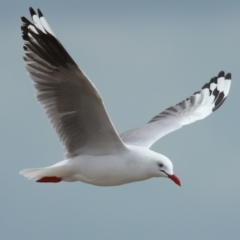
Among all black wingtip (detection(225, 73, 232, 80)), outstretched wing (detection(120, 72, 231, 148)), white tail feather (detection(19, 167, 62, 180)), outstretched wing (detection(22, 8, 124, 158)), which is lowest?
outstretched wing (detection(120, 72, 231, 148))

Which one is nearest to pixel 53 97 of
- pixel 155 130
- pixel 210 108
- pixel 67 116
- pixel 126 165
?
pixel 67 116

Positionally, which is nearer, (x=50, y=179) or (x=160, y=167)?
(x=160, y=167)

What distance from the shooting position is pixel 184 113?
12.9 metres

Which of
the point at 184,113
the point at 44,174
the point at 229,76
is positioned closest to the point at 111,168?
the point at 44,174

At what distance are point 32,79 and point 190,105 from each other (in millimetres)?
3749

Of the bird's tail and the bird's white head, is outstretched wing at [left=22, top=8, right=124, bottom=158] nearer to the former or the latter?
the bird's tail

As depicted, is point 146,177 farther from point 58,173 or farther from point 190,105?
point 190,105

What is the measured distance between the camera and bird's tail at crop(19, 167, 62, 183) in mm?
10445

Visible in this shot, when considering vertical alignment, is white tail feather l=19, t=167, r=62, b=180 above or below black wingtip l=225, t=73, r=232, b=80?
above

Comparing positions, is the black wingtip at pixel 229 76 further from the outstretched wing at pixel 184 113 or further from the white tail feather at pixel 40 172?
the white tail feather at pixel 40 172

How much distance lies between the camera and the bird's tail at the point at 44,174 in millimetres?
10445

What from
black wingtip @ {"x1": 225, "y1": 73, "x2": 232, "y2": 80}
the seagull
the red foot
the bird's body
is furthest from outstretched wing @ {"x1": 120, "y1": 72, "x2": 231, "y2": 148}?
the red foot

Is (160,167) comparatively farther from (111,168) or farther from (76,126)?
(76,126)

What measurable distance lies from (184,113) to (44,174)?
3.01 m
